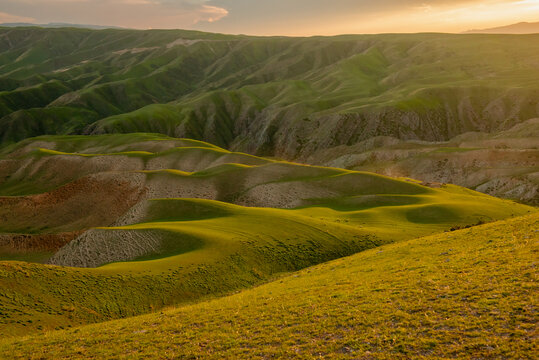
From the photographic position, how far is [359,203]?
60812mm

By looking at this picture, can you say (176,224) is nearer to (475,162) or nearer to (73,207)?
(73,207)

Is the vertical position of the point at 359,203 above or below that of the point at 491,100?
below

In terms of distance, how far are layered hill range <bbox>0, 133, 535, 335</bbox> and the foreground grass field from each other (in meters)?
7.51

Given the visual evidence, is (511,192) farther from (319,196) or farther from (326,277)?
(326,277)

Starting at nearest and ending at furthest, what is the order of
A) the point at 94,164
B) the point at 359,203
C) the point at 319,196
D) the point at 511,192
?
the point at 359,203 → the point at 319,196 → the point at 511,192 → the point at 94,164

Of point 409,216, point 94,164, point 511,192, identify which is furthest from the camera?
point 94,164

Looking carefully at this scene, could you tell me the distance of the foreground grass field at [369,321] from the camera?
1405 centimetres

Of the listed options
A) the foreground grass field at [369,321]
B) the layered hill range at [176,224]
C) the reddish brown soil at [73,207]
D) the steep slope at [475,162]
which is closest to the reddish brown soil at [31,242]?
the layered hill range at [176,224]

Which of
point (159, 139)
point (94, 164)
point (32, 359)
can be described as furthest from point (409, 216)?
point (159, 139)

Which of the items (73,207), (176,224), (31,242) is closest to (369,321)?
(176,224)

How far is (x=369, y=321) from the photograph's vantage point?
53.8 ft

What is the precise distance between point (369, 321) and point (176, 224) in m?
34.2

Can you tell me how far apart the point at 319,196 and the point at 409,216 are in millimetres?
20027

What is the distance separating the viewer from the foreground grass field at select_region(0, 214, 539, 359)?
1405 centimetres
